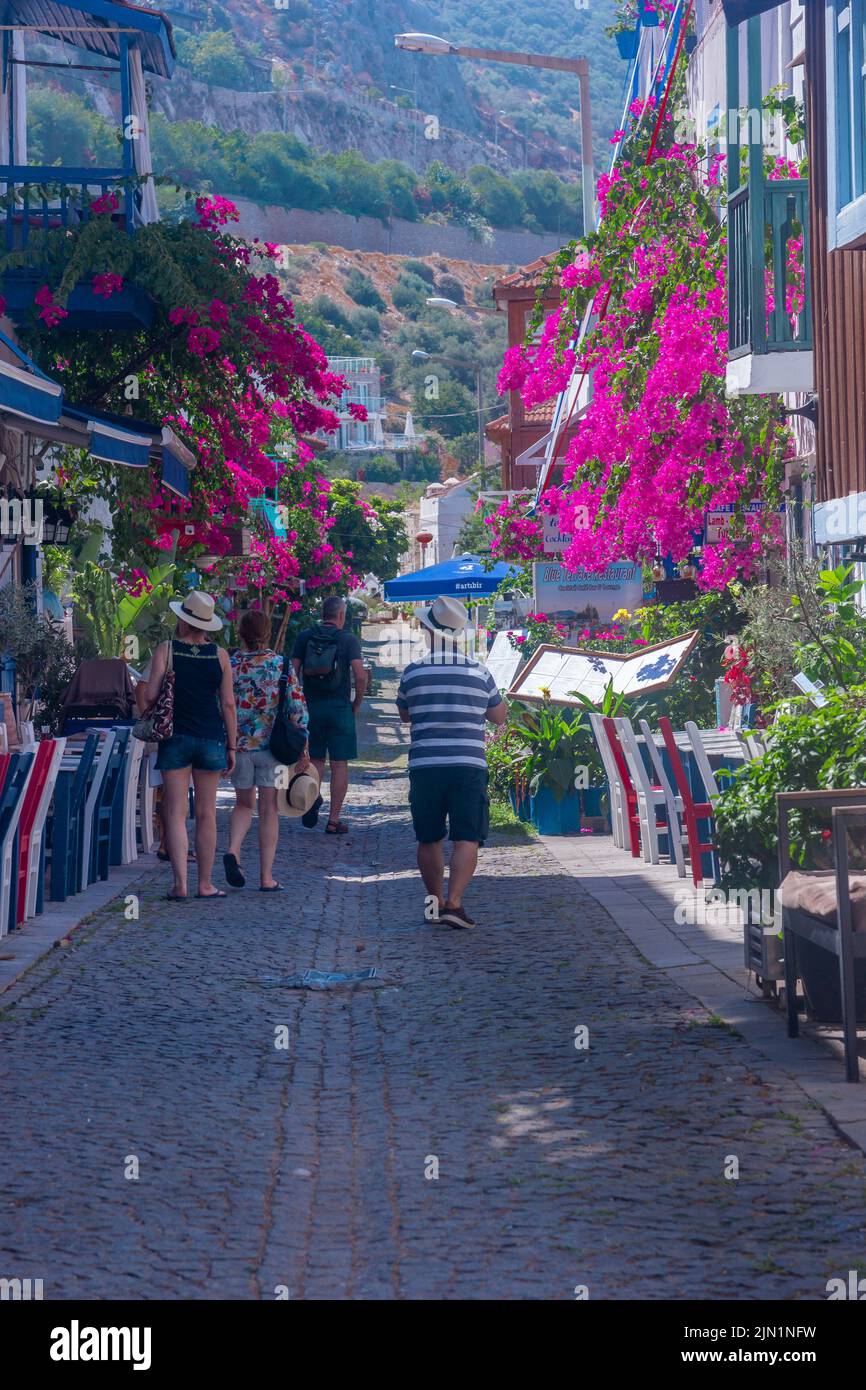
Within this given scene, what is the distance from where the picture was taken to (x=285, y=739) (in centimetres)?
1163

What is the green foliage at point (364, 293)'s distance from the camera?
161 m

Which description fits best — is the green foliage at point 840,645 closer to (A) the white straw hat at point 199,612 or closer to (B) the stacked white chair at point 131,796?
(A) the white straw hat at point 199,612

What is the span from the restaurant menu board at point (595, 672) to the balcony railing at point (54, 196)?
15.8 feet

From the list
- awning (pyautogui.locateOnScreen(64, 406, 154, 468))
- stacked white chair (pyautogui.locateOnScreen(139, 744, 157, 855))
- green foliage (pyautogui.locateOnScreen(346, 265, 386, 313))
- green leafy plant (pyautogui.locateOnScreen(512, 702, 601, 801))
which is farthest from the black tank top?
green foliage (pyautogui.locateOnScreen(346, 265, 386, 313))

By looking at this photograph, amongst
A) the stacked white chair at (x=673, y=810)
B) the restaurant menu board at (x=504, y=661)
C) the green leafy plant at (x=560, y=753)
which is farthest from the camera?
the restaurant menu board at (x=504, y=661)

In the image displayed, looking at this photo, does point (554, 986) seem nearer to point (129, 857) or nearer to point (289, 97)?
point (129, 857)

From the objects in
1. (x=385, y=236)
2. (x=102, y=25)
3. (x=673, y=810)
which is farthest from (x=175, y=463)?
(x=385, y=236)

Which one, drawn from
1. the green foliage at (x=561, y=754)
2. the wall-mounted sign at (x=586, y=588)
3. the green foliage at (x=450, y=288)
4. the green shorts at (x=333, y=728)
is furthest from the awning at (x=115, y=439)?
the green foliage at (x=450, y=288)

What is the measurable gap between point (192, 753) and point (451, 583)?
57.3 feet

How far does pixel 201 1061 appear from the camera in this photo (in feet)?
22.7

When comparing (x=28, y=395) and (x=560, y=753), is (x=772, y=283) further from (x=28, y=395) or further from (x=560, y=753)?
(x=28, y=395)

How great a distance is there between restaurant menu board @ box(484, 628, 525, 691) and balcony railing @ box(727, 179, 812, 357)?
6.68m

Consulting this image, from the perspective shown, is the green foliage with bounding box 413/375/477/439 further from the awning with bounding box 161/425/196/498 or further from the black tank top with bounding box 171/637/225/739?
the black tank top with bounding box 171/637/225/739

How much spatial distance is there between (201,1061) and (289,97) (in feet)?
663
